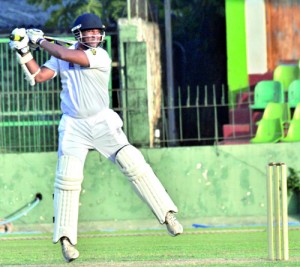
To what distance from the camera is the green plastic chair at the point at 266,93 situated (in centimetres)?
2262

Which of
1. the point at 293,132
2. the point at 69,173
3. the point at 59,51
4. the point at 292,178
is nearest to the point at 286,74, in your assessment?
the point at 293,132

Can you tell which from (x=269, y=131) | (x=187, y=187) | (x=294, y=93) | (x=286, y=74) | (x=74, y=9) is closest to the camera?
(x=187, y=187)

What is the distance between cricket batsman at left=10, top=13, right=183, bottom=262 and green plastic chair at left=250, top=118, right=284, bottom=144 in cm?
1078

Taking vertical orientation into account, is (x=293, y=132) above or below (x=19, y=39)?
below

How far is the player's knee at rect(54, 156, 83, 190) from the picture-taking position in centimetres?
1073

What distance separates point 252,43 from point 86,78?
1409 cm

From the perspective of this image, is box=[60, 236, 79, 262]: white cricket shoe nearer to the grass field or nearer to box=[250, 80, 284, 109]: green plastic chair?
the grass field

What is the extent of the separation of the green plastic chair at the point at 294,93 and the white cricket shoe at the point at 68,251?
39.8 ft

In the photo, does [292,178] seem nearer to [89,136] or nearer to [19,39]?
[89,136]

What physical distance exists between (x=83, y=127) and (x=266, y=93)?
481 inches

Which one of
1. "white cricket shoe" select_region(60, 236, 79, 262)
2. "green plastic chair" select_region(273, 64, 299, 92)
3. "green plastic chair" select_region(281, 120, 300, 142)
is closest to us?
"white cricket shoe" select_region(60, 236, 79, 262)

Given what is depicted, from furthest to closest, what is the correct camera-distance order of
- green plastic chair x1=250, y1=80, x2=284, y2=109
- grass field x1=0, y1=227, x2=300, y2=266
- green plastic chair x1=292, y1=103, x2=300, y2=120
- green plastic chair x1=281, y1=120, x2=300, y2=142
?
green plastic chair x1=250, y1=80, x2=284, y2=109 → green plastic chair x1=292, y1=103, x2=300, y2=120 → green plastic chair x1=281, y1=120, x2=300, y2=142 → grass field x1=0, y1=227, x2=300, y2=266

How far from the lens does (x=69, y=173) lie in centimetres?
1072

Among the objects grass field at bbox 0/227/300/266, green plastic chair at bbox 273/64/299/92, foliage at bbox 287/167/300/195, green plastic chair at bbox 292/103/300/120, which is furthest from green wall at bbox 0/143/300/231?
green plastic chair at bbox 273/64/299/92
